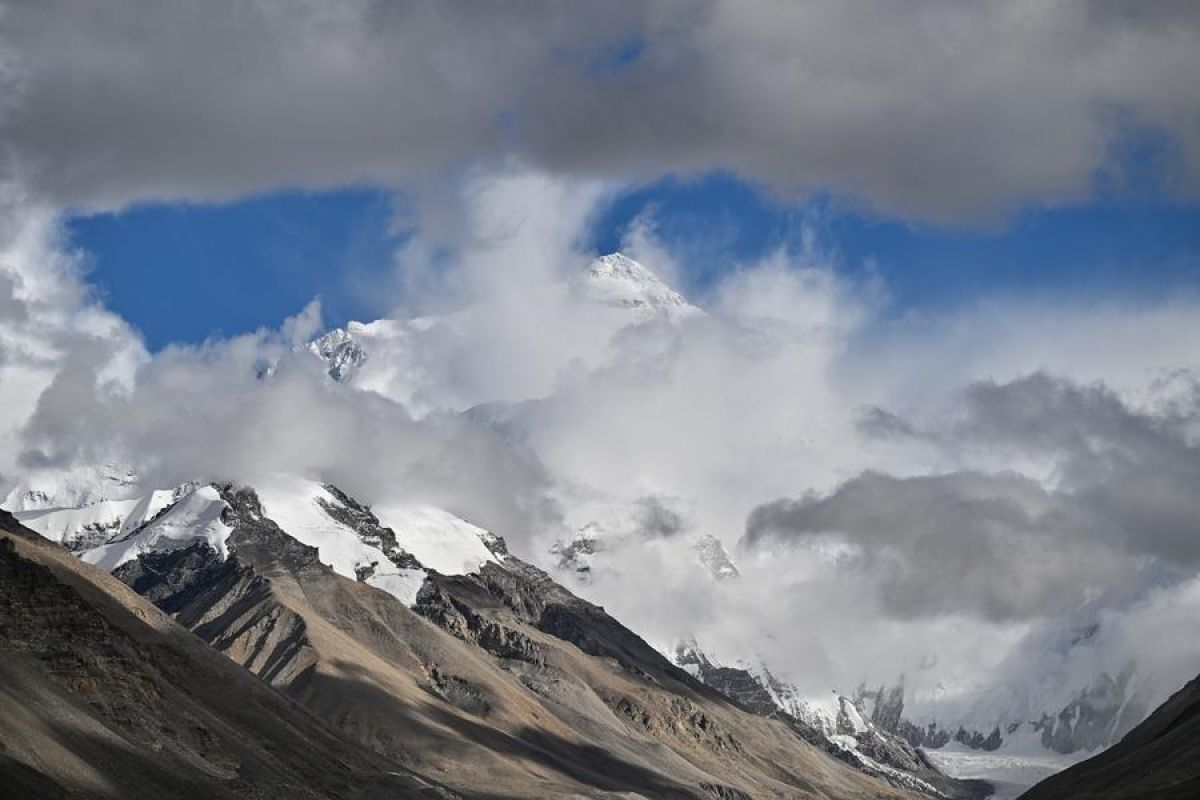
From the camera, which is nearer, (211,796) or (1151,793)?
(211,796)

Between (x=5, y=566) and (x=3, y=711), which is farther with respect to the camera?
(x=5, y=566)

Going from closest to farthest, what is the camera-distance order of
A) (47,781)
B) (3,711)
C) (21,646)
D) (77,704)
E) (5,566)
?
(47,781) → (3,711) → (77,704) → (21,646) → (5,566)

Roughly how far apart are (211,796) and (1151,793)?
3652 inches

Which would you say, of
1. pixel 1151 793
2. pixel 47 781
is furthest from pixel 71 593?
pixel 1151 793

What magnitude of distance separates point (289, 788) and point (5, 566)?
1497 inches

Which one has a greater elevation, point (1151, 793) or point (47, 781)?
point (1151, 793)

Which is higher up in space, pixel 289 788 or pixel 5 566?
pixel 5 566

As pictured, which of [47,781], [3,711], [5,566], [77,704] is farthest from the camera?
[5,566]

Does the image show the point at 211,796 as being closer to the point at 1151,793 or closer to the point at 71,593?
the point at 71,593

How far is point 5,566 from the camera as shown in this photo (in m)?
192

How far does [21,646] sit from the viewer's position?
586ft

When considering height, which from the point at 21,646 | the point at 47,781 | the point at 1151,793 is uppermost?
the point at 1151,793

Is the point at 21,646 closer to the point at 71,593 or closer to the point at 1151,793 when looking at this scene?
the point at 71,593

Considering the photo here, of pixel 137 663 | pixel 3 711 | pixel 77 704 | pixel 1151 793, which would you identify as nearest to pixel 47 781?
pixel 3 711
